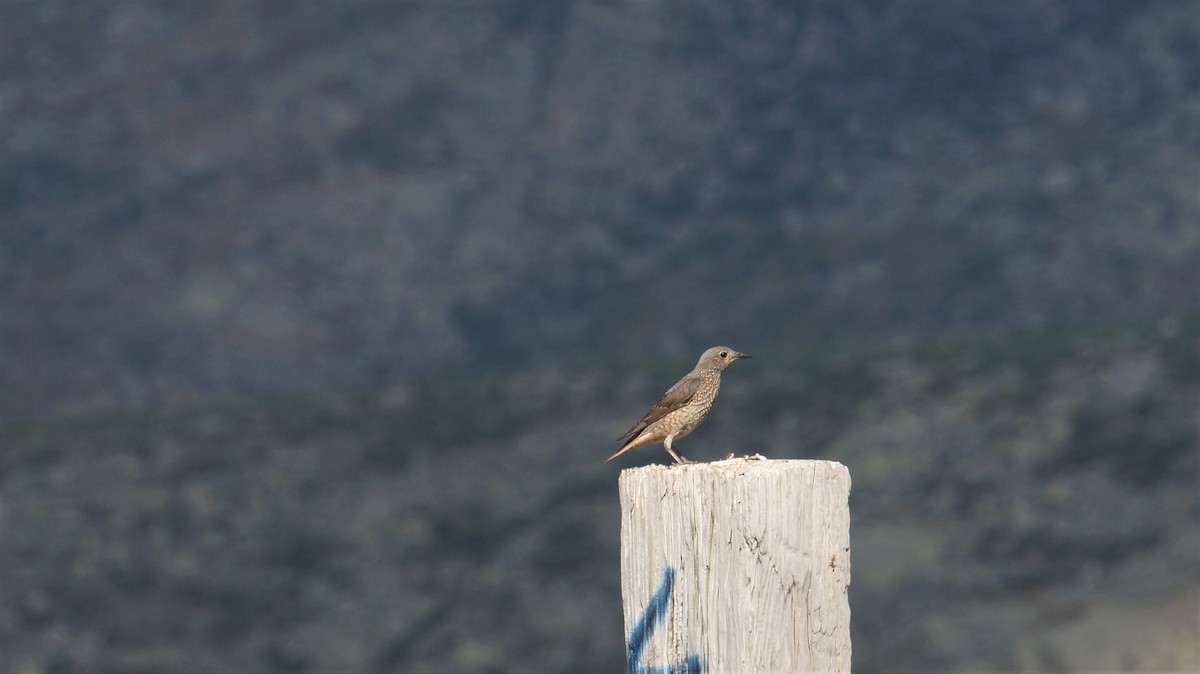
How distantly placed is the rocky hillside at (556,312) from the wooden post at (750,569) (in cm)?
1412

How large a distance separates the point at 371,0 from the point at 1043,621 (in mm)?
19843

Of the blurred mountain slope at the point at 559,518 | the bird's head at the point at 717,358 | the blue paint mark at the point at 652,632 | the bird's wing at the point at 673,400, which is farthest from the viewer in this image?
the blurred mountain slope at the point at 559,518

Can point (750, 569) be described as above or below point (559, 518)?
below

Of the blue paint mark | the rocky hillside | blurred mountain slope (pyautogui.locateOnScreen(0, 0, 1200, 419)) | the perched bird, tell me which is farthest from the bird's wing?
blurred mountain slope (pyautogui.locateOnScreen(0, 0, 1200, 419))

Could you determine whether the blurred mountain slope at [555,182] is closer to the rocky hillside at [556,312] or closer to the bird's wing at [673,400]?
the rocky hillside at [556,312]

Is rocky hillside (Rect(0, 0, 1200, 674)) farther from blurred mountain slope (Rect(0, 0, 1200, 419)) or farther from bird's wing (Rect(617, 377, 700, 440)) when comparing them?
bird's wing (Rect(617, 377, 700, 440))

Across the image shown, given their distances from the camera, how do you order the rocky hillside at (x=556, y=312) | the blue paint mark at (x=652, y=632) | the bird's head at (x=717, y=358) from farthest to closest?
the rocky hillside at (x=556, y=312) → the bird's head at (x=717, y=358) → the blue paint mark at (x=652, y=632)

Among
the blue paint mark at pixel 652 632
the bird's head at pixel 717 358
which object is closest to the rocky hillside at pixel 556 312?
the bird's head at pixel 717 358

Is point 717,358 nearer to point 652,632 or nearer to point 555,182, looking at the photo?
point 652,632

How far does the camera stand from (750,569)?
15.3 feet

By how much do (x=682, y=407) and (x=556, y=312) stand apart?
20987 millimetres

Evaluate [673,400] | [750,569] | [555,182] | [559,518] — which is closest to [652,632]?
[750,569]

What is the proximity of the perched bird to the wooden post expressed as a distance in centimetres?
365

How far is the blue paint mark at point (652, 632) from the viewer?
4.78 metres
